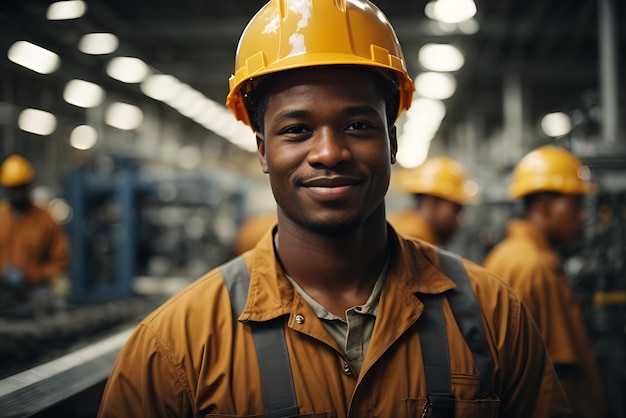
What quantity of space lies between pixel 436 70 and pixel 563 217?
8045 millimetres

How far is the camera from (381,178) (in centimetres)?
155

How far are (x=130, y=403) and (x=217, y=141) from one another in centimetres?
2177

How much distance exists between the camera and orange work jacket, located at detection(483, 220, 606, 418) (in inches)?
109

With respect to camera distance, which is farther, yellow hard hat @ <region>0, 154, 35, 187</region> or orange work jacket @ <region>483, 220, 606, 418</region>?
yellow hard hat @ <region>0, 154, 35, 187</region>

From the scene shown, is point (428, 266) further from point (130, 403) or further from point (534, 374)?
point (130, 403)

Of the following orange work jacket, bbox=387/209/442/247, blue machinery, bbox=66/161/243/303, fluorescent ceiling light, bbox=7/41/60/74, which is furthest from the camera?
blue machinery, bbox=66/161/243/303

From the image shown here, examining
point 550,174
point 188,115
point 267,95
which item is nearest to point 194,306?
point 267,95

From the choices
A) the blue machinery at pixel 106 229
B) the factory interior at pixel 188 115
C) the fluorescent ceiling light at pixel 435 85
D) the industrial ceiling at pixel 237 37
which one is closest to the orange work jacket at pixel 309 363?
the factory interior at pixel 188 115

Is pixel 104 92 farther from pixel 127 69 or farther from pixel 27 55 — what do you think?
pixel 27 55

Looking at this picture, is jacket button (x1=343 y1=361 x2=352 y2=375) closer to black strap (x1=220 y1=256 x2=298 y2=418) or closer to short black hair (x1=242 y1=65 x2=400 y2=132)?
black strap (x1=220 y1=256 x2=298 y2=418)

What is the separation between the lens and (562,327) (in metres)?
2.78

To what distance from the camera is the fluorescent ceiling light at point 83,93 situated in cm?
857

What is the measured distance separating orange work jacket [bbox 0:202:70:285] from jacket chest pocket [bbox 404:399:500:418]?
5673 millimetres

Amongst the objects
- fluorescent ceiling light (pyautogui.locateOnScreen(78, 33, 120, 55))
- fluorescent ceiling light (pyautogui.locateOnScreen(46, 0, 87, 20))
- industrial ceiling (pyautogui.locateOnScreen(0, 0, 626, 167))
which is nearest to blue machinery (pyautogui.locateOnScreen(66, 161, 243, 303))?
industrial ceiling (pyautogui.locateOnScreen(0, 0, 626, 167))
